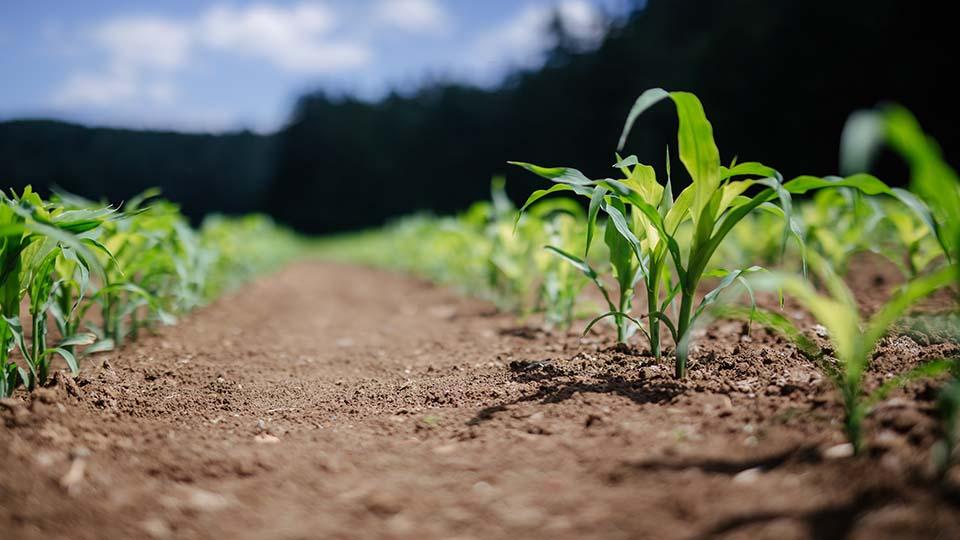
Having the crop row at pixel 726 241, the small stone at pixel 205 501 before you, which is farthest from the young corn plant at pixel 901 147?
the small stone at pixel 205 501

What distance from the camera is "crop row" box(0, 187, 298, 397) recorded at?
135 centimetres

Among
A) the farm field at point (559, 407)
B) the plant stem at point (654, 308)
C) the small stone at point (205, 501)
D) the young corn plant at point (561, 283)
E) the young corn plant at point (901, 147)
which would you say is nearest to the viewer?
the young corn plant at point (901, 147)

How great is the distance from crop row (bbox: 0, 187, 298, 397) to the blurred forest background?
14.7 inches

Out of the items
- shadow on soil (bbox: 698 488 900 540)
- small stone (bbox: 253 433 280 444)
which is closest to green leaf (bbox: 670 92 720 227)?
shadow on soil (bbox: 698 488 900 540)

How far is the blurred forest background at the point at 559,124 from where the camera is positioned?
10.2 metres

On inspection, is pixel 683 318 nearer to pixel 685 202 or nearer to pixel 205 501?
pixel 685 202

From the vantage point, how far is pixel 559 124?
77.5ft

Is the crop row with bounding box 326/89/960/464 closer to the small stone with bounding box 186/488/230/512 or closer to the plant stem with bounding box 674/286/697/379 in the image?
the plant stem with bounding box 674/286/697/379

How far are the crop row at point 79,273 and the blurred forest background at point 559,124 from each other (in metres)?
0.37

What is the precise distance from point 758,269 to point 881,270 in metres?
2.84

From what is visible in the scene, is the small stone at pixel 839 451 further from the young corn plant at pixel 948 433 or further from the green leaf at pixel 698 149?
the green leaf at pixel 698 149

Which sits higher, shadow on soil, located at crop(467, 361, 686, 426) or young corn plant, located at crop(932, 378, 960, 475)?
young corn plant, located at crop(932, 378, 960, 475)

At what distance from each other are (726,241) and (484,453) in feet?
8.77

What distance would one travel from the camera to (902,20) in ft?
36.0
